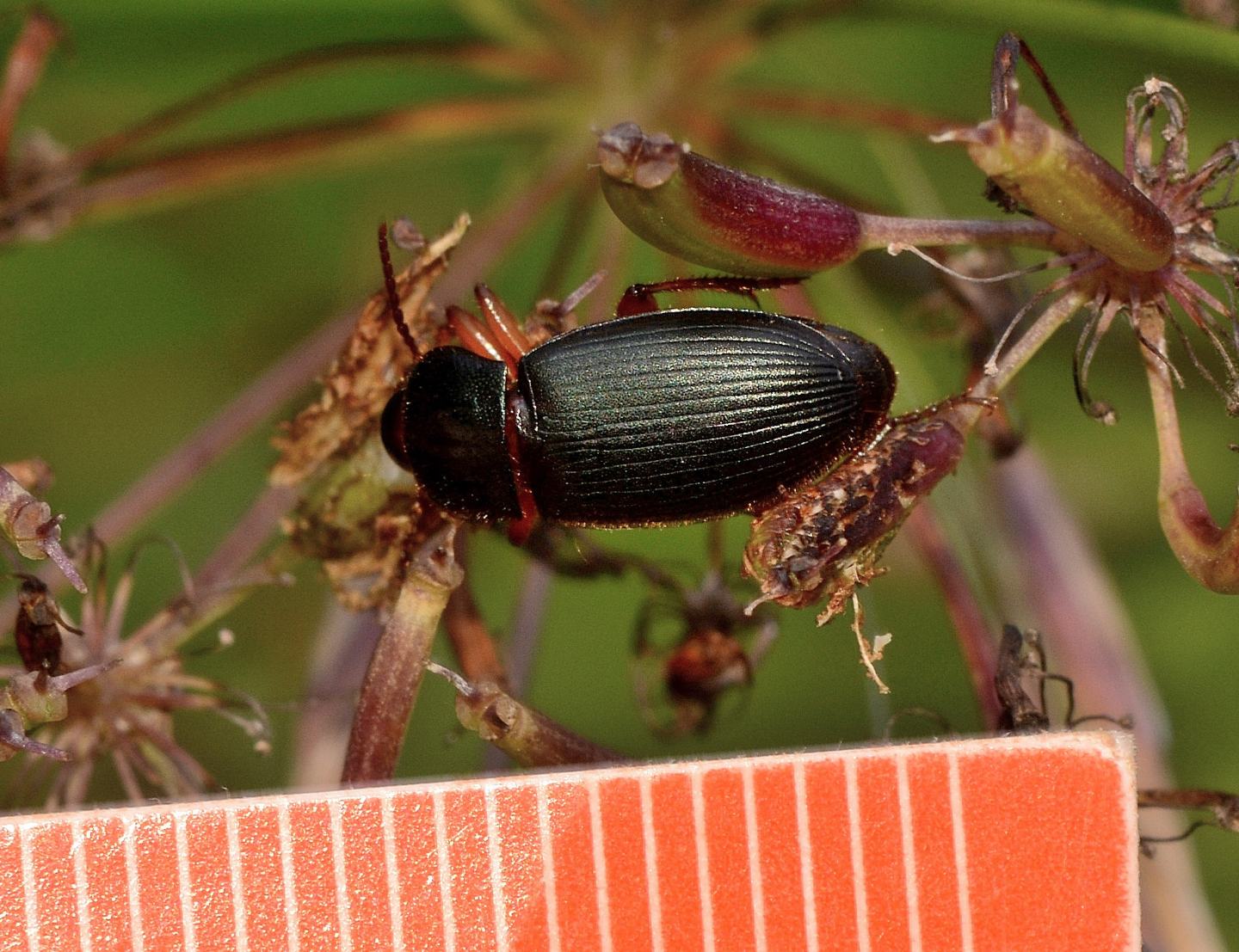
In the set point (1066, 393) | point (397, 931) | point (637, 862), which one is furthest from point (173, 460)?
point (1066, 393)

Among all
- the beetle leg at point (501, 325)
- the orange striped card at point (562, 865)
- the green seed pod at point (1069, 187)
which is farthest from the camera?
the beetle leg at point (501, 325)

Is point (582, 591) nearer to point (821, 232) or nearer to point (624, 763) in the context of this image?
point (624, 763)

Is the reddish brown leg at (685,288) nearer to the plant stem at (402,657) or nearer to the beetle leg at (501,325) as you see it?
the beetle leg at (501,325)

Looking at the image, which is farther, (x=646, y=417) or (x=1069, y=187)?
(x=646, y=417)

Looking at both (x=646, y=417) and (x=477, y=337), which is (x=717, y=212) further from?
(x=477, y=337)

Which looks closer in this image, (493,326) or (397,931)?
(397,931)

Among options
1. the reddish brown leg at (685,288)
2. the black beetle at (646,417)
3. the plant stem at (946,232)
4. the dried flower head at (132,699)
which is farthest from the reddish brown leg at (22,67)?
the plant stem at (946,232)

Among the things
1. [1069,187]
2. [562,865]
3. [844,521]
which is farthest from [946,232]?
[562,865]
